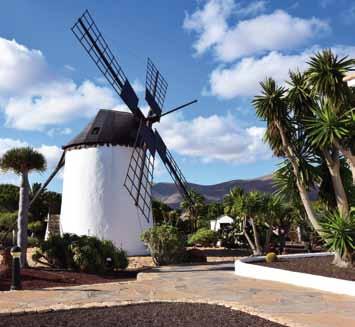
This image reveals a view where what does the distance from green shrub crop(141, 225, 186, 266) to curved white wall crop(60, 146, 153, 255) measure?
5757 mm

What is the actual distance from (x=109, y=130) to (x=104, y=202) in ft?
12.6

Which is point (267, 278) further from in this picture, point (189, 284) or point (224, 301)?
point (224, 301)

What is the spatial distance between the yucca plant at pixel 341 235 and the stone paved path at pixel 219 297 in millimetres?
2077

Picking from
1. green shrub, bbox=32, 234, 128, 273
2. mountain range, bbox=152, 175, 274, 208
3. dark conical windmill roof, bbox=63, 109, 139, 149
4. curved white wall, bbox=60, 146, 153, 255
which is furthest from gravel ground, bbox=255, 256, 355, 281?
mountain range, bbox=152, 175, 274, 208

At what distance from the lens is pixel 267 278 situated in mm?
12188

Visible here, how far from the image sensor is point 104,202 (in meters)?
23.3

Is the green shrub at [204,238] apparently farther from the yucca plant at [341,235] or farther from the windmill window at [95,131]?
the yucca plant at [341,235]

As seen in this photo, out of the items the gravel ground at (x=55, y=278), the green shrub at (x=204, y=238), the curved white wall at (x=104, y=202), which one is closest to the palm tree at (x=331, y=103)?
the gravel ground at (x=55, y=278)

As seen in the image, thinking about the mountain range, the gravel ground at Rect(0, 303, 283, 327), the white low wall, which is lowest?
the gravel ground at Rect(0, 303, 283, 327)

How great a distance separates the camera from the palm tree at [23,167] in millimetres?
14875

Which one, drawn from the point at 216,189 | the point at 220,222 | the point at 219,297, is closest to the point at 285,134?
the point at 219,297

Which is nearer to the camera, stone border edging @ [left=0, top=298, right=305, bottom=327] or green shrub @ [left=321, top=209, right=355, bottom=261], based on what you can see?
stone border edging @ [left=0, top=298, right=305, bottom=327]

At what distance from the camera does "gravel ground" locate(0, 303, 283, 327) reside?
6.70 meters

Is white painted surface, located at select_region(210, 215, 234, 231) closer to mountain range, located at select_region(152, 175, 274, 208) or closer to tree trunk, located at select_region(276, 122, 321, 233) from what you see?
tree trunk, located at select_region(276, 122, 321, 233)
